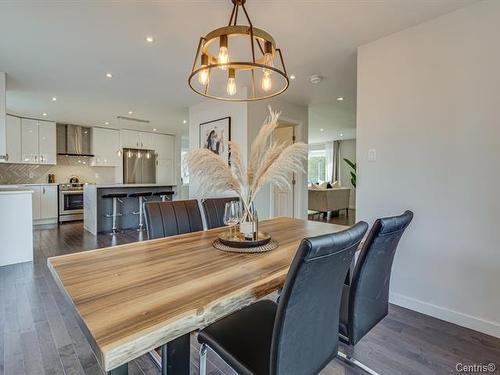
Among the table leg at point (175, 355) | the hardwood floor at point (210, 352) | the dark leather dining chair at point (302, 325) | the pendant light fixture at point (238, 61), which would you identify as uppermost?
the pendant light fixture at point (238, 61)

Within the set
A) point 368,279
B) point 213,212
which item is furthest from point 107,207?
point 368,279

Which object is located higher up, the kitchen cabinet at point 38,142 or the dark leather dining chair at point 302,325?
the kitchen cabinet at point 38,142

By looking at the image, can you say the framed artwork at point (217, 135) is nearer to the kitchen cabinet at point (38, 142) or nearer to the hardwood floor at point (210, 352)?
the hardwood floor at point (210, 352)

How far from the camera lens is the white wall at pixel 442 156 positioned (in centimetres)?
190

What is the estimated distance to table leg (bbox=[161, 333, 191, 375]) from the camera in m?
1.09

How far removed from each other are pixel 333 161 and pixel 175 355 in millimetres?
9771

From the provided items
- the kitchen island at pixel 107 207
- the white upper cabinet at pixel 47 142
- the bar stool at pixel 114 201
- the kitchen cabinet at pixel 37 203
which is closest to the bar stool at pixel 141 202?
the kitchen island at pixel 107 207

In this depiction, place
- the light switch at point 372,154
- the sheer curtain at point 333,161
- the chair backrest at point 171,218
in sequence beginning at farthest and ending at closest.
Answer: the sheer curtain at point 333,161, the light switch at point 372,154, the chair backrest at point 171,218

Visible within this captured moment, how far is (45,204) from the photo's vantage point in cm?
600

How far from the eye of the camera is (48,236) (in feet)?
16.1

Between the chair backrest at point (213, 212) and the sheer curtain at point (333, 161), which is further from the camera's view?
the sheer curtain at point (333, 161)

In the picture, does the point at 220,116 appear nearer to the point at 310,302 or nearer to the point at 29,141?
the point at 310,302

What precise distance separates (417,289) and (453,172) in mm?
1019

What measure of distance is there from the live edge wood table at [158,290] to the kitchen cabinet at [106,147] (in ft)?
21.4
